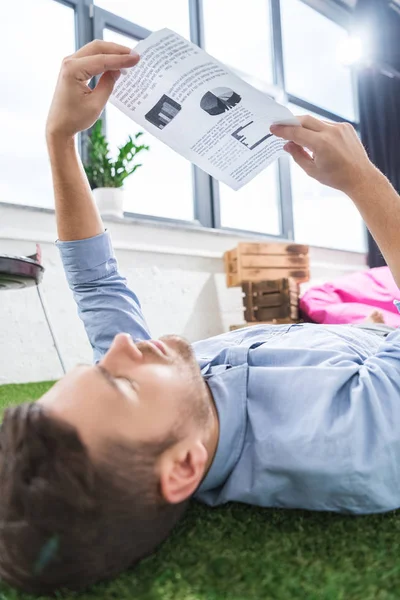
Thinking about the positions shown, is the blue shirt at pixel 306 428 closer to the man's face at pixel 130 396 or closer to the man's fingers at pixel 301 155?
the man's face at pixel 130 396

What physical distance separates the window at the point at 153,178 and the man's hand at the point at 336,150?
2285mm

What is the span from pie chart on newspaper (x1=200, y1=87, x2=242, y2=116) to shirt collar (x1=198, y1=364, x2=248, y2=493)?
1.42ft

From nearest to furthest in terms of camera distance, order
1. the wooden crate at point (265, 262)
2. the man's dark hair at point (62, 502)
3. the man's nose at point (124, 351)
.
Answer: the man's dark hair at point (62, 502), the man's nose at point (124, 351), the wooden crate at point (265, 262)

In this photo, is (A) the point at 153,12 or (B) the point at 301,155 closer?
(B) the point at 301,155

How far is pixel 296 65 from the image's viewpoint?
14.2ft

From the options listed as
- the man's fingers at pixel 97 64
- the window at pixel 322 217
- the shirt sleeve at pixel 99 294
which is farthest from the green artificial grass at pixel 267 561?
the window at pixel 322 217

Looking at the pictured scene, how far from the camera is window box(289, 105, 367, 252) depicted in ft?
13.9

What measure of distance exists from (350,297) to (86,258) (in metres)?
2.15

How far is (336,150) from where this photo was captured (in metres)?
0.80

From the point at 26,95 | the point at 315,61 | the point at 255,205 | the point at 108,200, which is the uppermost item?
the point at 315,61

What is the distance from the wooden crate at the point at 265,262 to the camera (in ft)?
10.0

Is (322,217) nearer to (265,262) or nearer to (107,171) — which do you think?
(265,262)

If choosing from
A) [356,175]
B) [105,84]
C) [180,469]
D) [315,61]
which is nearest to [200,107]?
[105,84]

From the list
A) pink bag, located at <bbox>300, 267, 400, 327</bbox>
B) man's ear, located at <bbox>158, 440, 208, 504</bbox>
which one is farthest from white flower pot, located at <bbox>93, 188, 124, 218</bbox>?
man's ear, located at <bbox>158, 440, 208, 504</bbox>
